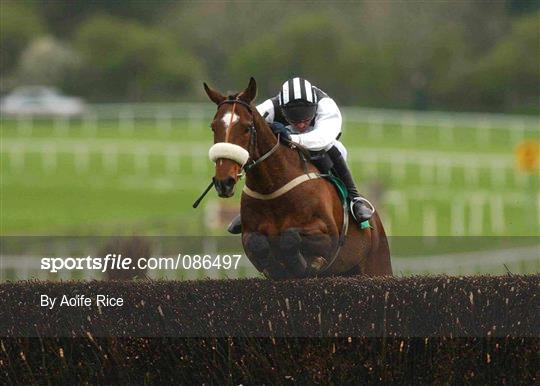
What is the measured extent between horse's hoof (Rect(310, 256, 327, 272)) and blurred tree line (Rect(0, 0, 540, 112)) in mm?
5781

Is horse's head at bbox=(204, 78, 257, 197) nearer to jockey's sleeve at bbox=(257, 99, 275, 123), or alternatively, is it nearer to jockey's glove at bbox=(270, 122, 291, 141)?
jockey's glove at bbox=(270, 122, 291, 141)

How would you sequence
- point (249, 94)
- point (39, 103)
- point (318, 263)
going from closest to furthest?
point (249, 94) → point (318, 263) → point (39, 103)

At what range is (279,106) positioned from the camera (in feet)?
20.5

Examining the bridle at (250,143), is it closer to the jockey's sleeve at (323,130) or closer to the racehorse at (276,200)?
the racehorse at (276,200)

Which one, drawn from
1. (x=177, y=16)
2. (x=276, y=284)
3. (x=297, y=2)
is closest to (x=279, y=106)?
(x=276, y=284)

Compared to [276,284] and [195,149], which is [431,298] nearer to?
[276,284]

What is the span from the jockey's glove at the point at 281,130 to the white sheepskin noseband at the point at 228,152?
507 millimetres

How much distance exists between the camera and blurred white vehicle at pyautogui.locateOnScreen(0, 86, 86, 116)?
19.0 metres

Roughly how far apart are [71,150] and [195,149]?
236cm

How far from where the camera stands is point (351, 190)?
6.32 m

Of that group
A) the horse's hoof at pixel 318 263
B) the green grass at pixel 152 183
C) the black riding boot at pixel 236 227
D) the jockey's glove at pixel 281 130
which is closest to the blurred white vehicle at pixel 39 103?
the green grass at pixel 152 183

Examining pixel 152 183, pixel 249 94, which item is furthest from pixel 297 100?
pixel 152 183

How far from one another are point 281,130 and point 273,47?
700 centimetres

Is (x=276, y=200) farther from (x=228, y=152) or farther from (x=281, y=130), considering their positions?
(x=228, y=152)
